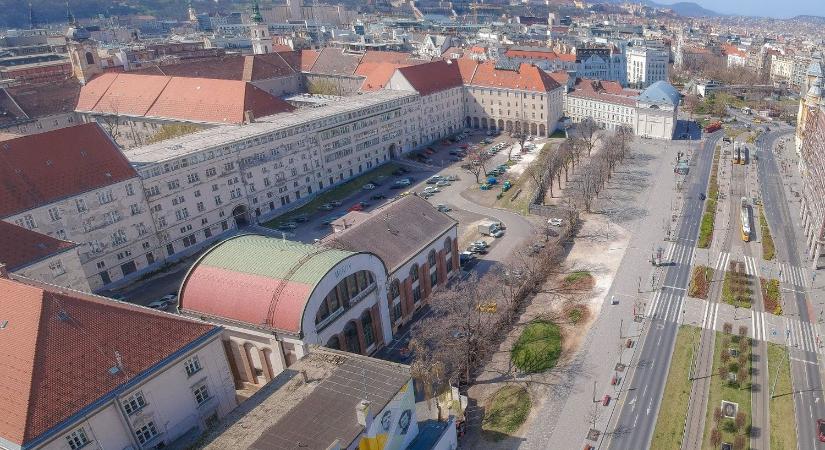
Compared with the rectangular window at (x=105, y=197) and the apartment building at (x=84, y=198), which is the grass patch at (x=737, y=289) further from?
the rectangular window at (x=105, y=197)

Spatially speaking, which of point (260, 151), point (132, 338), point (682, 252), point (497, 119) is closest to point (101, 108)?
point (260, 151)

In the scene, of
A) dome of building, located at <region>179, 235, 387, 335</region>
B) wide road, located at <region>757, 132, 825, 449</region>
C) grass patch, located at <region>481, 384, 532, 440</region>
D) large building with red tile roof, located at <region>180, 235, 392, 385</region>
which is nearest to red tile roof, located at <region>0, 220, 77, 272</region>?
dome of building, located at <region>179, 235, 387, 335</region>

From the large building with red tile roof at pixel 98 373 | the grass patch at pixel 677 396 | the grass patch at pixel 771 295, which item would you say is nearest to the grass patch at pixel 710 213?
the grass patch at pixel 771 295

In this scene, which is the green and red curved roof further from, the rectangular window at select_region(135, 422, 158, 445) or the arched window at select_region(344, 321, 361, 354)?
the rectangular window at select_region(135, 422, 158, 445)

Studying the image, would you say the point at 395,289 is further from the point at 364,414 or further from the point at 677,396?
the point at 677,396

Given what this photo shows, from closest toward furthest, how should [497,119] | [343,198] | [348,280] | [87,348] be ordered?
1. [87,348]
2. [348,280]
3. [343,198]
4. [497,119]

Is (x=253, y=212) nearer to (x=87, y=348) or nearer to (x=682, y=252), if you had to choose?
(x=87, y=348)

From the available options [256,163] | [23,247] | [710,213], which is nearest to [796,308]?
[710,213]
